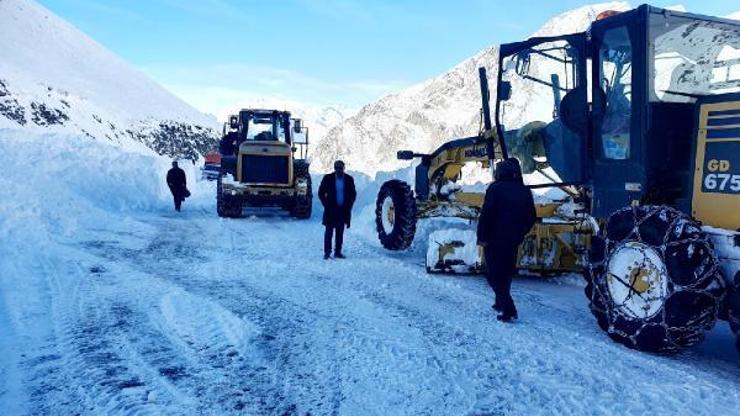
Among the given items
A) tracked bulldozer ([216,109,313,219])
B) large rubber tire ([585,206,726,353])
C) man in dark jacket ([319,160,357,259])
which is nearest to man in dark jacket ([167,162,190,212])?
tracked bulldozer ([216,109,313,219])

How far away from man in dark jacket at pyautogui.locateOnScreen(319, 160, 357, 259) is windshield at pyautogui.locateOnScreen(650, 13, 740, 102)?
5246 millimetres

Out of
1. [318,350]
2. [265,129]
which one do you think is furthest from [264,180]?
[318,350]

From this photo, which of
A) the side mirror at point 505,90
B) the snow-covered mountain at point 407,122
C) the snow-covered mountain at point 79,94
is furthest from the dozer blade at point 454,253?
the snow-covered mountain at point 407,122

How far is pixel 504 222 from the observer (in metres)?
6.32

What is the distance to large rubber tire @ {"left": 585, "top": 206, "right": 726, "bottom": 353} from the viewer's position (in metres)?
4.77

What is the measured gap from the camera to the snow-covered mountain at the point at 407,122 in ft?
511

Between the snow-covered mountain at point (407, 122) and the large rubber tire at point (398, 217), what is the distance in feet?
445

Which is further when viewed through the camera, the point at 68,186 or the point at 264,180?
the point at 264,180

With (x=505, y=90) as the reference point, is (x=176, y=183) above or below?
below

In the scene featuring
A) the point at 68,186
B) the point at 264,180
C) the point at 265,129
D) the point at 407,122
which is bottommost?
the point at 68,186

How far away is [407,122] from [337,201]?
16188cm

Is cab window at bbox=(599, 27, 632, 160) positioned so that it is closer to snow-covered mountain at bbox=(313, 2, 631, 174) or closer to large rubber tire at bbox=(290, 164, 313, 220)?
large rubber tire at bbox=(290, 164, 313, 220)

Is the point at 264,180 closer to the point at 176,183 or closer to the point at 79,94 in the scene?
the point at 176,183

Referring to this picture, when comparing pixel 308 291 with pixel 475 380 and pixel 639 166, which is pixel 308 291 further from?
pixel 639 166
